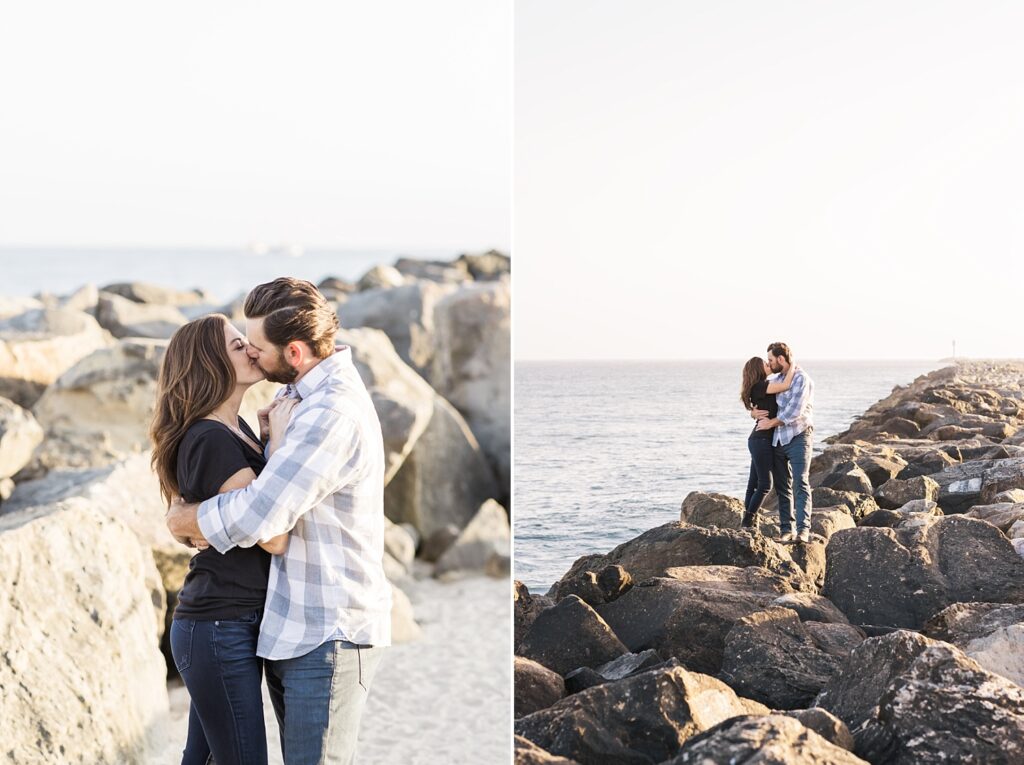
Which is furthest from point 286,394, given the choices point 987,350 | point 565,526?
point 987,350

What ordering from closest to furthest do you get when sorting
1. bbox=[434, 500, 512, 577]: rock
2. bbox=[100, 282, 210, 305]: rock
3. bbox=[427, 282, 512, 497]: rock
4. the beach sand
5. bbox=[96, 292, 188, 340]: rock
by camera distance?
the beach sand → bbox=[434, 500, 512, 577]: rock → bbox=[427, 282, 512, 497]: rock → bbox=[96, 292, 188, 340]: rock → bbox=[100, 282, 210, 305]: rock

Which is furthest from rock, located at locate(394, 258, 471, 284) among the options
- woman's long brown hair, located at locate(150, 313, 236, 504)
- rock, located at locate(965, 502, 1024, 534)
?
woman's long brown hair, located at locate(150, 313, 236, 504)

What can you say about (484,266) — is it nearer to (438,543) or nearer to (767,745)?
(438,543)

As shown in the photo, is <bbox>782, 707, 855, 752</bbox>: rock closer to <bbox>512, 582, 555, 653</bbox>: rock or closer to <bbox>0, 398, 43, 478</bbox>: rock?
<bbox>512, 582, 555, 653</bbox>: rock

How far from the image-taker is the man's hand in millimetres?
2590

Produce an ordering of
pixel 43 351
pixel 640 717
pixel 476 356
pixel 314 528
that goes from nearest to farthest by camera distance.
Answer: pixel 314 528 → pixel 640 717 → pixel 43 351 → pixel 476 356

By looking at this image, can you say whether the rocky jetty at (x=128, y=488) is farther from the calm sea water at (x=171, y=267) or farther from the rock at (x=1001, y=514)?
the calm sea water at (x=171, y=267)

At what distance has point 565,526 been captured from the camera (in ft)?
12.3

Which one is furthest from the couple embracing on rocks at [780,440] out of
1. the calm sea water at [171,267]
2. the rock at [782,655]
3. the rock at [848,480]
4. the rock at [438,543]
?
the calm sea water at [171,267]

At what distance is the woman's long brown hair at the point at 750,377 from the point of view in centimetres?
363

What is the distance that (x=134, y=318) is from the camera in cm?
1320

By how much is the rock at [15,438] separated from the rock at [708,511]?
15.8ft

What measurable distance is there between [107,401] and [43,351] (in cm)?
198

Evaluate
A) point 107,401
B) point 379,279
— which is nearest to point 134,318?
point 379,279
